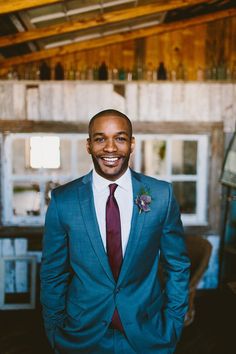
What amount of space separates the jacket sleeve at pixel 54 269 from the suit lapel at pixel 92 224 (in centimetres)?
14

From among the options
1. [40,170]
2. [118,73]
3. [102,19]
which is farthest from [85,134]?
[102,19]

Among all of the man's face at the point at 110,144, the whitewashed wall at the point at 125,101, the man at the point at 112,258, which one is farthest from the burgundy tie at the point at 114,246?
the whitewashed wall at the point at 125,101

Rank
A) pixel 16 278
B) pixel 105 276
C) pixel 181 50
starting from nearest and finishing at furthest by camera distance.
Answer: pixel 105 276 < pixel 16 278 < pixel 181 50

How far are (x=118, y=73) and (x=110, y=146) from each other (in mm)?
3764

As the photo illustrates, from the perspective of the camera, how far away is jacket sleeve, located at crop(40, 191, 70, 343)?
194cm

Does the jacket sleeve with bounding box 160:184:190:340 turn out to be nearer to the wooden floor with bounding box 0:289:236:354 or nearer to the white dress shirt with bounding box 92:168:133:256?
the white dress shirt with bounding box 92:168:133:256

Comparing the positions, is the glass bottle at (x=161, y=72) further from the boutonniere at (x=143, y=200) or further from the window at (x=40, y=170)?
the boutonniere at (x=143, y=200)

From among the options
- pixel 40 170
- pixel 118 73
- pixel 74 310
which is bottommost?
pixel 74 310

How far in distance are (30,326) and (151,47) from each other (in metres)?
4.36

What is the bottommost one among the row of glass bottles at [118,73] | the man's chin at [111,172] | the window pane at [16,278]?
the window pane at [16,278]

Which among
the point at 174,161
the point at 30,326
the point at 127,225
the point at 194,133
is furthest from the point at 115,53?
the point at 127,225

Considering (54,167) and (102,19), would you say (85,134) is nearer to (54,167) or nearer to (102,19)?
(54,167)

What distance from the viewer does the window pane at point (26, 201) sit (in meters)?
5.02

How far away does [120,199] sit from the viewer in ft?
6.57
